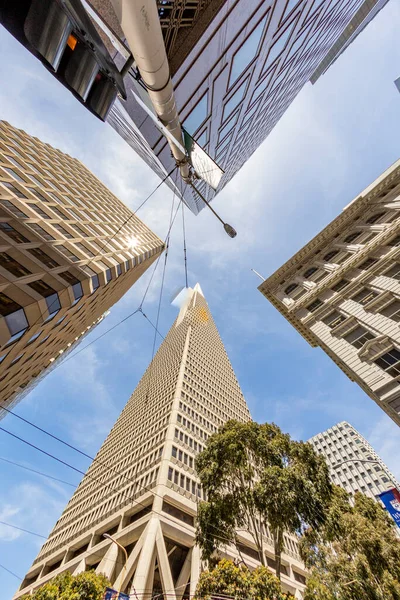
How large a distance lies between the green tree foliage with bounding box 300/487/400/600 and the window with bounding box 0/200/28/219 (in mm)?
24418

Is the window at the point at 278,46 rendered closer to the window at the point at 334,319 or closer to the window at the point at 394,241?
the window at the point at 394,241

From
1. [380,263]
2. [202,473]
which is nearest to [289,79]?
[380,263]

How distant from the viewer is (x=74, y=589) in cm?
1384

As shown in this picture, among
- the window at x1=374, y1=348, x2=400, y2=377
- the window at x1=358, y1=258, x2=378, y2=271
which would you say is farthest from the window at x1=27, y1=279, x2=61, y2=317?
the window at x1=358, y1=258, x2=378, y2=271

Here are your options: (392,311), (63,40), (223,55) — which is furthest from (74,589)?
(223,55)

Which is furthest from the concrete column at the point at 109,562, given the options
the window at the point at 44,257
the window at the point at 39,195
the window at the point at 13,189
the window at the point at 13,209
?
the window at the point at 39,195

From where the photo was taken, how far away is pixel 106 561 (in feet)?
84.7

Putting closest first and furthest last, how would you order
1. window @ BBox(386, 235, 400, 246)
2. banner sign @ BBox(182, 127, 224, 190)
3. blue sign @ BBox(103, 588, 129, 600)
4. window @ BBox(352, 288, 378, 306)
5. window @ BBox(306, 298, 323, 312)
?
banner sign @ BBox(182, 127, 224, 190) < blue sign @ BBox(103, 588, 129, 600) < window @ BBox(352, 288, 378, 306) < window @ BBox(386, 235, 400, 246) < window @ BBox(306, 298, 323, 312)

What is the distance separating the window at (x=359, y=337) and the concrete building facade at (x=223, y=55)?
14611mm

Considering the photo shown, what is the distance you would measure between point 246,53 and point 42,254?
48.1ft

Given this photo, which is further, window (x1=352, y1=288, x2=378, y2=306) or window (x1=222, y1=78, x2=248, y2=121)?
window (x1=352, y1=288, x2=378, y2=306)

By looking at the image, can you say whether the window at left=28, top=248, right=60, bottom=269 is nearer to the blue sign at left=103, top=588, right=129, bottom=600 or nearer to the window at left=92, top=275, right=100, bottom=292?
the window at left=92, top=275, right=100, bottom=292

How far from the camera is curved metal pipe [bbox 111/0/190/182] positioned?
178 inches

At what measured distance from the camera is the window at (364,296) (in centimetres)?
1907
